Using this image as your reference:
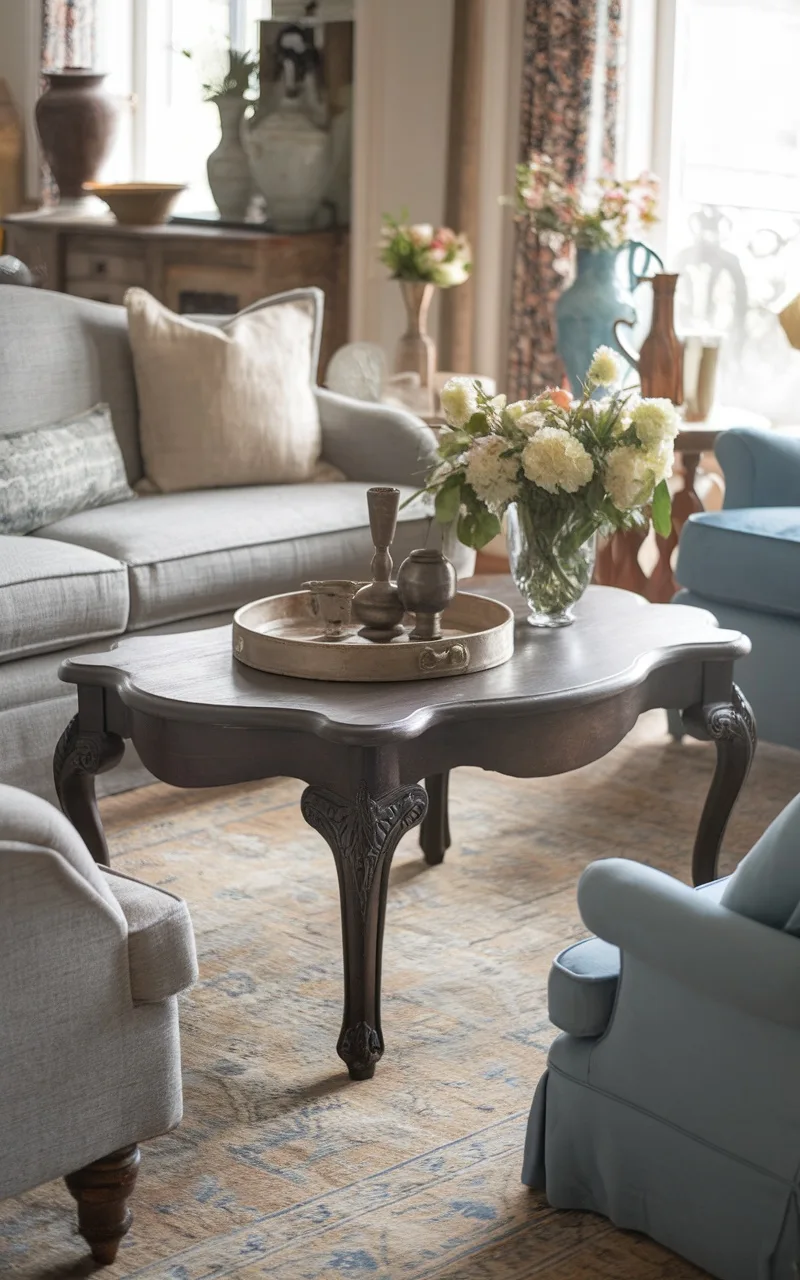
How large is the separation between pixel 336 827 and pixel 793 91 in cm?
387

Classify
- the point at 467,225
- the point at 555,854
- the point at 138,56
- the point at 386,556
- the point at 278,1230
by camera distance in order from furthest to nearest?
the point at 138,56
the point at 467,225
the point at 555,854
the point at 386,556
the point at 278,1230

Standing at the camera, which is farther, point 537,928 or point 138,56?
point 138,56

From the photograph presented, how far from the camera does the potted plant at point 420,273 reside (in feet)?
15.8

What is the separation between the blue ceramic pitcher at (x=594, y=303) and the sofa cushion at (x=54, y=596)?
5.95 ft

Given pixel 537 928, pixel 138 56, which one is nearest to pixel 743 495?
pixel 537 928

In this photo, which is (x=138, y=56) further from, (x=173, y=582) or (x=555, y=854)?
(x=555, y=854)

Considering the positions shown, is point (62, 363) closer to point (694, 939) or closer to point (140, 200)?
point (140, 200)

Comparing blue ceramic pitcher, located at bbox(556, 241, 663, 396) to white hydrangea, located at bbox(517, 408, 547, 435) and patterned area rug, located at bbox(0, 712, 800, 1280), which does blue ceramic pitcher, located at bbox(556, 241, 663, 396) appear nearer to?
patterned area rug, located at bbox(0, 712, 800, 1280)

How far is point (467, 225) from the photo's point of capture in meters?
5.69

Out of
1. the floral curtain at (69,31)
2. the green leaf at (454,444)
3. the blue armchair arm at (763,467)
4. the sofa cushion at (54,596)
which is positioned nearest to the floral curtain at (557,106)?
the blue armchair arm at (763,467)

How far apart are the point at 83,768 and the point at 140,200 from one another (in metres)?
3.94

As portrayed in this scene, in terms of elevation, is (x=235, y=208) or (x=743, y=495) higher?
(x=235, y=208)

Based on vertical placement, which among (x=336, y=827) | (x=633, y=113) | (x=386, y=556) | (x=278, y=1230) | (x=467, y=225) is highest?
(x=633, y=113)

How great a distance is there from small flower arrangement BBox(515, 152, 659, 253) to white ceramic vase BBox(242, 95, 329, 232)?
51.7 inches
